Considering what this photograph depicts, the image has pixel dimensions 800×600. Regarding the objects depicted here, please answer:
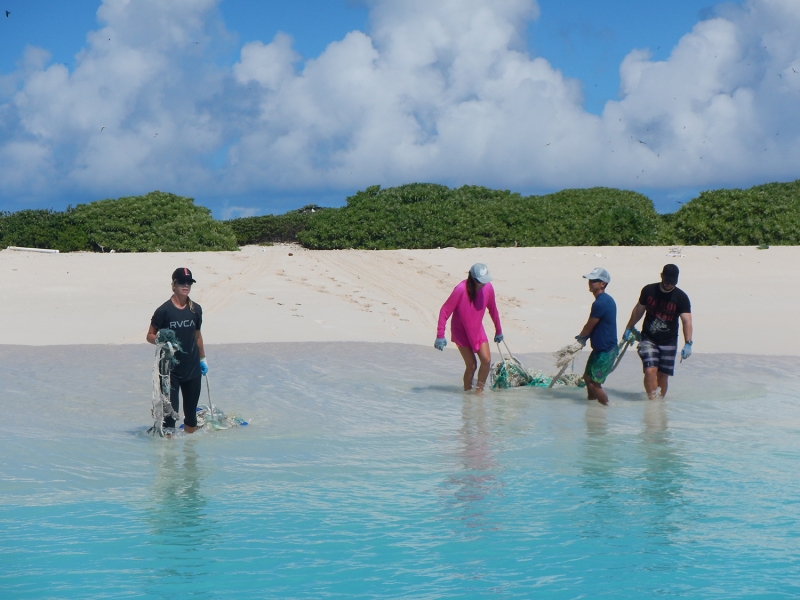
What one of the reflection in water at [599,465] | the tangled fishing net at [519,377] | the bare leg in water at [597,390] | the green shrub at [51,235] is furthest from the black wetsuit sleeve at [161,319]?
the green shrub at [51,235]

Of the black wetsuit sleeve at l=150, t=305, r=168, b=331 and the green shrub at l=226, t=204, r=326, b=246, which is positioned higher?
the green shrub at l=226, t=204, r=326, b=246

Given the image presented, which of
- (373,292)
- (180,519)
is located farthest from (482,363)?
(373,292)

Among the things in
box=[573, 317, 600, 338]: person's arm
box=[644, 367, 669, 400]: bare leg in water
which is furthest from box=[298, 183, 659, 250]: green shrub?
box=[573, 317, 600, 338]: person's arm

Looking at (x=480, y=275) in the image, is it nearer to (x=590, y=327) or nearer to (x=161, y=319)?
(x=590, y=327)

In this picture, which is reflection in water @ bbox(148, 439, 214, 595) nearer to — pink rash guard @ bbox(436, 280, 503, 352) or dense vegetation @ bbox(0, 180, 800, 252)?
pink rash guard @ bbox(436, 280, 503, 352)

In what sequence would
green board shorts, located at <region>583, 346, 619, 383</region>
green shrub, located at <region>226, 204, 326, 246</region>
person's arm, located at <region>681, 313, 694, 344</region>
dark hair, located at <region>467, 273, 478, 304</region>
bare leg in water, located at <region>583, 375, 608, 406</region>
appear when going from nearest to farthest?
person's arm, located at <region>681, 313, 694, 344</region>
green board shorts, located at <region>583, 346, 619, 383</region>
bare leg in water, located at <region>583, 375, 608, 406</region>
dark hair, located at <region>467, 273, 478, 304</region>
green shrub, located at <region>226, 204, 326, 246</region>

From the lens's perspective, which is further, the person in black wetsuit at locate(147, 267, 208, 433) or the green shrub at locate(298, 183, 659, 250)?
the green shrub at locate(298, 183, 659, 250)

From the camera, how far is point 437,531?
5676mm

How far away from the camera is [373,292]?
754 inches

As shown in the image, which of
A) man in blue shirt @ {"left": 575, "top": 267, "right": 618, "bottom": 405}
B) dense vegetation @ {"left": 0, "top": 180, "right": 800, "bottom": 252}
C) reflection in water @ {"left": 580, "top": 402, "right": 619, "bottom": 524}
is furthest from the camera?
dense vegetation @ {"left": 0, "top": 180, "right": 800, "bottom": 252}

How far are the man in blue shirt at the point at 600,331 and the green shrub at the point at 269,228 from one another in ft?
80.4

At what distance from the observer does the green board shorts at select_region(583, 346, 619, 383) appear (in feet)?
30.6

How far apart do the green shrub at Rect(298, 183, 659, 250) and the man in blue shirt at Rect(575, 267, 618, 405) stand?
16461mm

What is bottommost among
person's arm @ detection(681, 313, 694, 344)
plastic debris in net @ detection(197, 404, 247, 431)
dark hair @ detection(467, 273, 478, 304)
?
plastic debris in net @ detection(197, 404, 247, 431)
